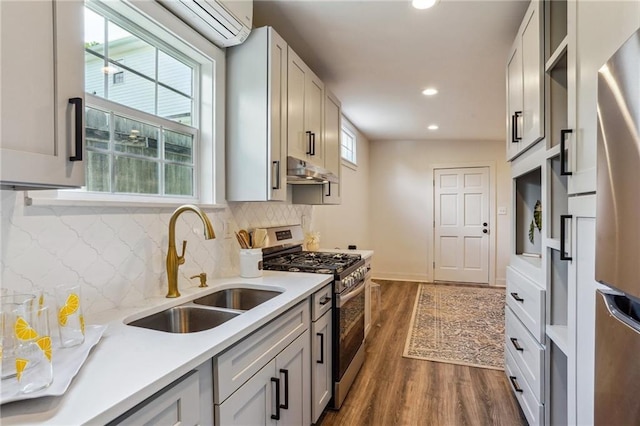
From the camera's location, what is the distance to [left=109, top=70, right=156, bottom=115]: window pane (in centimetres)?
152

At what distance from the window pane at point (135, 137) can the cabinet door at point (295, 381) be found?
1.18 metres

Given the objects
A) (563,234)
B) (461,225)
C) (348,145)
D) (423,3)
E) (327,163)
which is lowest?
(461,225)

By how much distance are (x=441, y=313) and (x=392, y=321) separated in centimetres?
75

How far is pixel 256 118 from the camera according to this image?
2.07m

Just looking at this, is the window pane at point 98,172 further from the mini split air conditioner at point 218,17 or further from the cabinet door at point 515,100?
the cabinet door at point 515,100

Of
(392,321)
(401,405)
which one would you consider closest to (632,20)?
(401,405)

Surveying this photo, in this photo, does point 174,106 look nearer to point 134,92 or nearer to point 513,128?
point 134,92

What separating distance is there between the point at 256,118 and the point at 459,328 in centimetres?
312

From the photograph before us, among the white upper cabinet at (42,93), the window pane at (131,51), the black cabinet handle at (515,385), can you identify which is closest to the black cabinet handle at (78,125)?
the white upper cabinet at (42,93)

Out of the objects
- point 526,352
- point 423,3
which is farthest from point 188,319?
point 423,3

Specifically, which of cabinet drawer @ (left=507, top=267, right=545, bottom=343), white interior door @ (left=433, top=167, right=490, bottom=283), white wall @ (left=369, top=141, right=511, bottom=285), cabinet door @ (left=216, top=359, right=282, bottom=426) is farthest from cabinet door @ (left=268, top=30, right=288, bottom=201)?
white interior door @ (left=433, top=167, right=490, bottom=283)

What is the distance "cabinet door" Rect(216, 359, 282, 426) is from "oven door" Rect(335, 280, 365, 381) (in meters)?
0.80

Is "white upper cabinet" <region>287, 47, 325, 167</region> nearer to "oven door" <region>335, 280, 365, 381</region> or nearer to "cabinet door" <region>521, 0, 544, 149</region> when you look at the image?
"oven door" <region>335, 280, 365, 381</region>

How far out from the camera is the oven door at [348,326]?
7.14ft
